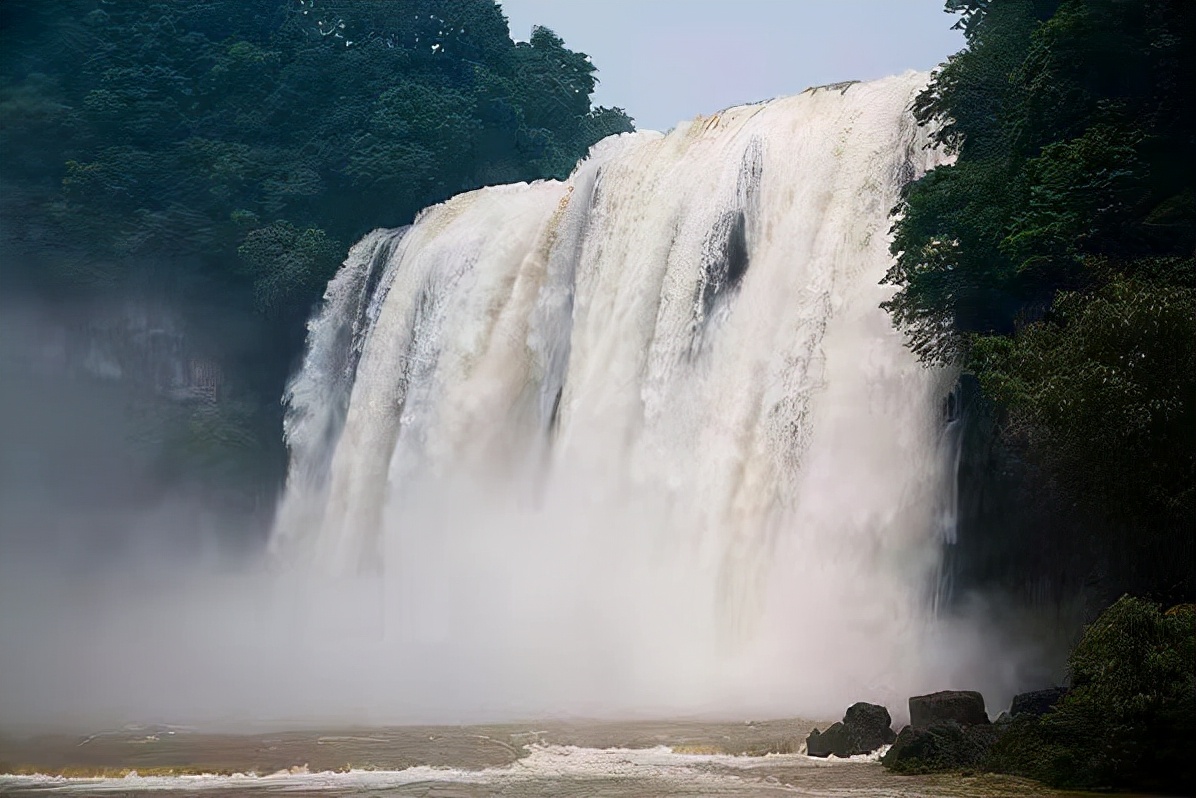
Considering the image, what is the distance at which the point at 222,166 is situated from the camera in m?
42.1

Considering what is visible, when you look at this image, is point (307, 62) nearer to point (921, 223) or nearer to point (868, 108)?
point (868, 108)

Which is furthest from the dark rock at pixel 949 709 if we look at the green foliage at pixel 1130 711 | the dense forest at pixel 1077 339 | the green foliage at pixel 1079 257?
the green foliage at pixel 1079 257

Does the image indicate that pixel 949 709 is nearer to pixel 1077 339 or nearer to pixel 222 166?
pixel 1077 339

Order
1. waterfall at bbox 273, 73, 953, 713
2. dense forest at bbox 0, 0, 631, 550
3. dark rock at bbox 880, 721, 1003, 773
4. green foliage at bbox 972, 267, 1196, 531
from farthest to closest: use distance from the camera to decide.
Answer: dense forest at bbox 0, 0, 631, 550
waterfall at bbox 273, 73, 953, 713
green foliage at bbox 972, 267, 1196, 531
dark rock at bbox 880, 721, 1003, 773

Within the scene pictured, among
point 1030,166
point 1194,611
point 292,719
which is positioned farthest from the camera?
point 292,719

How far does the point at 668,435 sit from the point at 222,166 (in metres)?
21.9

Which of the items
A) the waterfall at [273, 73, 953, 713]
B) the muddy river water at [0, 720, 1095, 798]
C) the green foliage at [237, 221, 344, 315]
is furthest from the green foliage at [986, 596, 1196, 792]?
the green foliage at [237, 221, 344, 315]

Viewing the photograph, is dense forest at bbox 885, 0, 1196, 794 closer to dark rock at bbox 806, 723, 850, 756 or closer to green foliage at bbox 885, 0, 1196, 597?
green foliage at bbox 885, 0, 1196, 597

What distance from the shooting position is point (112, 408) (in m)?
40.7

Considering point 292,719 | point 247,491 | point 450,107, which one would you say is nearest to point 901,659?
point 292,719

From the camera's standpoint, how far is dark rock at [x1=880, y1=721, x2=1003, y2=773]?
14.3m

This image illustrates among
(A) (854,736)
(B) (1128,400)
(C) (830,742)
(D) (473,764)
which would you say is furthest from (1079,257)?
(D) (473,764)

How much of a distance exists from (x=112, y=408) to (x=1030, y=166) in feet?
91.2

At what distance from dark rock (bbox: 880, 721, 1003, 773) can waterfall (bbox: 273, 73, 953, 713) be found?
3.82 meters
